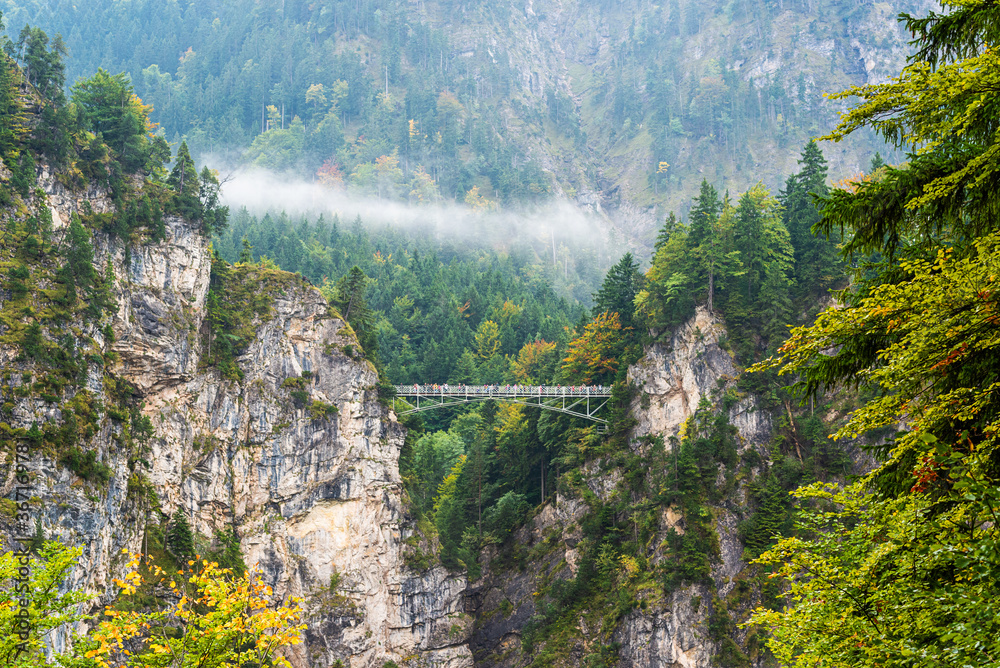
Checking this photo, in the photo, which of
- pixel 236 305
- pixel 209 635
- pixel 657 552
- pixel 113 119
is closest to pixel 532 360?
pixel 236 305

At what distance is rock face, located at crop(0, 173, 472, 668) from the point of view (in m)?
48.5

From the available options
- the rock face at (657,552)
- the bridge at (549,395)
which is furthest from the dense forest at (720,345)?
the bridge at (549,395)

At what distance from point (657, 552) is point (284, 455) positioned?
25.3m

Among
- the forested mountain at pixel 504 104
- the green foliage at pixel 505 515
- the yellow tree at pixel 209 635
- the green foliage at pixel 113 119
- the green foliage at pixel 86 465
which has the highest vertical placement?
the forested mountain at pixel 504 104

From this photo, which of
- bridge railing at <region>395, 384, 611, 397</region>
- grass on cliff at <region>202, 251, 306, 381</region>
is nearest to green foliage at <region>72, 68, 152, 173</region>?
grass on cliff at <region>202, 251, 306, 381</region>

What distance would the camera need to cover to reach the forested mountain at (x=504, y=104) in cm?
16662

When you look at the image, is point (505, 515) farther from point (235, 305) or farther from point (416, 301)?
point (416, 301)

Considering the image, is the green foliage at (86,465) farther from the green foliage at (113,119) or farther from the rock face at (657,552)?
the rock face at (657,552)

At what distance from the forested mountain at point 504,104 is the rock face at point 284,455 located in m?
108

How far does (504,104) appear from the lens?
189125 millimetres

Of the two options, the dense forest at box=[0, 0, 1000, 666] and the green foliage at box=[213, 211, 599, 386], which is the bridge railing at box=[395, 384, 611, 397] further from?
the green foliage at box=[213, 211, 599, 386]

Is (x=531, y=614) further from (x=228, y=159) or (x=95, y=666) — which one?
(x=228, y=159)

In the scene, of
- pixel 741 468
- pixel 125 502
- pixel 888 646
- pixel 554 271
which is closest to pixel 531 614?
pixel 741 468

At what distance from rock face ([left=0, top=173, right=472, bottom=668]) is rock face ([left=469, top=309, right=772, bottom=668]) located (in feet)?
10.7
